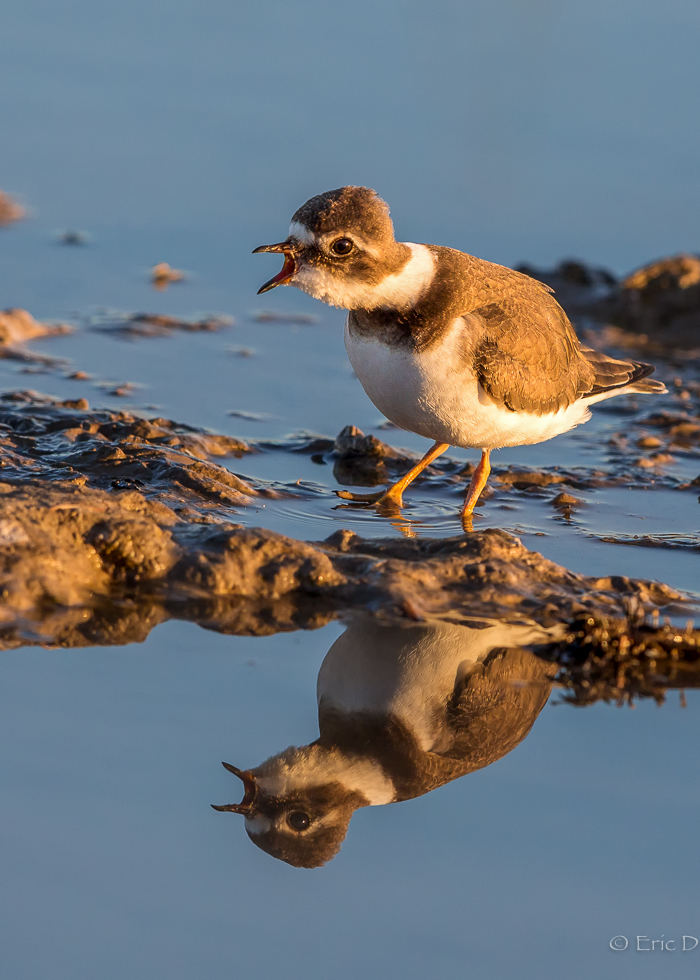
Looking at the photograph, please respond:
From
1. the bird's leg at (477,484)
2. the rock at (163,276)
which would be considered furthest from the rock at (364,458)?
the rock at (163,276)

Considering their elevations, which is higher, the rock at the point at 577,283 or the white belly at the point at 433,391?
the rock at the point at 577,283

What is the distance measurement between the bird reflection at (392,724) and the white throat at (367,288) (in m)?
1.69

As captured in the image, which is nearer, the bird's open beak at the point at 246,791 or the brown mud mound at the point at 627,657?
the bird's open beak at the point at 246,791

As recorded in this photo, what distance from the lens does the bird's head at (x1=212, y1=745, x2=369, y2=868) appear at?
12.5 feet

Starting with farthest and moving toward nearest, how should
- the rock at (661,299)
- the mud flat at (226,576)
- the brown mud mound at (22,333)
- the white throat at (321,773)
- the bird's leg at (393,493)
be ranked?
the rock at (661,299) → the brown mud mound at (22,333) → the bird's leg at (393,493) → the mud flat at (226,576) → the white throat at (321,773)

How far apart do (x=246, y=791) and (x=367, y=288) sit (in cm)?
273

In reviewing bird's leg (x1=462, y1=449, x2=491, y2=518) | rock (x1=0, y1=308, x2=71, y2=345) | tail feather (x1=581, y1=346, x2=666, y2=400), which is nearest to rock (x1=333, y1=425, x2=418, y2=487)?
bird's leg (x1=462, y1=449, x2=491, y2=518)

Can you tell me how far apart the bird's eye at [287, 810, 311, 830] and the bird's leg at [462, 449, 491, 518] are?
2.90 meters

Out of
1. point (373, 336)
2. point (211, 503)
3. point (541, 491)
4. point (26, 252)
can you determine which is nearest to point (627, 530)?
point (541, 491)

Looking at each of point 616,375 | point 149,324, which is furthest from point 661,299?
point 149,324

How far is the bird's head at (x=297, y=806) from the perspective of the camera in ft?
12.5

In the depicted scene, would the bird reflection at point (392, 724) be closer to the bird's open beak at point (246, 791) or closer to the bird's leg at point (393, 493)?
the bird's open beak at point (246, 791)

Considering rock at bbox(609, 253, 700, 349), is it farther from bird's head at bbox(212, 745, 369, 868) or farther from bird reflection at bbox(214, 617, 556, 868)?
→ bird's head at bbox(212, 745, 369, 868)

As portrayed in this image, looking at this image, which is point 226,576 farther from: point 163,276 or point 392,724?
point 163,276
